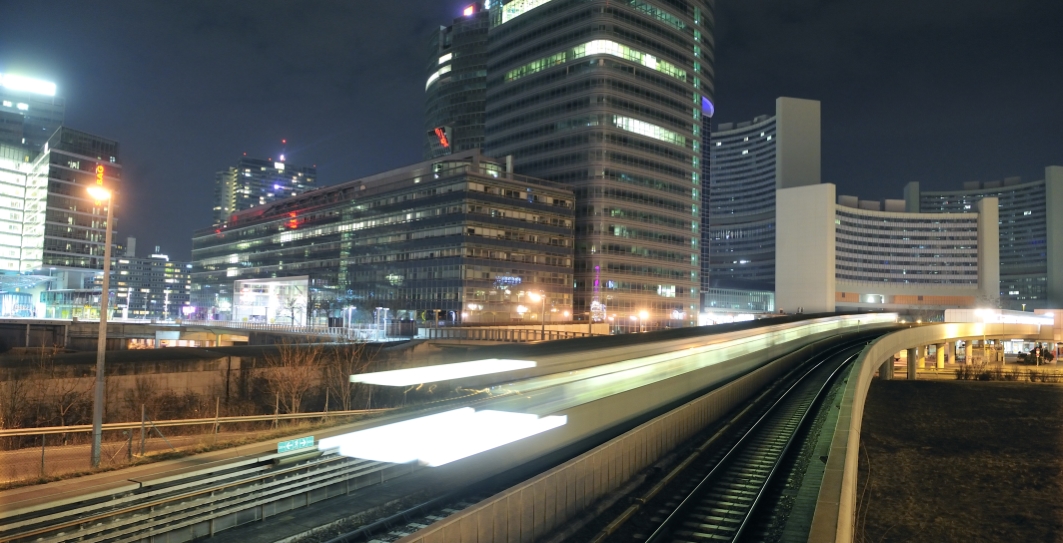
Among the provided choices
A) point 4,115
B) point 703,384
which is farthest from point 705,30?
point 4,115

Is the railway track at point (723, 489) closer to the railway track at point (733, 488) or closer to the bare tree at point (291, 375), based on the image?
the railway track at point (733, 488)

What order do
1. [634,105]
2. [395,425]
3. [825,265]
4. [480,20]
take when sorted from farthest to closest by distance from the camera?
[825,265]
[480,20]
[634,105]
[395,425]

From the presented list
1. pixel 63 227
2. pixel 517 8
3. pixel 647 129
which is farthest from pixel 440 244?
pixel 63 227

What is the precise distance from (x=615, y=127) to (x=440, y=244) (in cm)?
3860

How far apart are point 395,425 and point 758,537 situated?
8.10 m

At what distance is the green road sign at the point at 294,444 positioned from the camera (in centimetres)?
1308

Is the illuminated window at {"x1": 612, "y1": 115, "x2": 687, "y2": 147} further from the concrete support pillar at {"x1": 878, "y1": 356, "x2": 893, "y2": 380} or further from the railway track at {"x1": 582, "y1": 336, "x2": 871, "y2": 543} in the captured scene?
the railway track at {"x1": 582, "y1": 336, "x2": 871, "y2": 543}

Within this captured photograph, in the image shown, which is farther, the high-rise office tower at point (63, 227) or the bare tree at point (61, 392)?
the high-rise office tower at point (63, 227)

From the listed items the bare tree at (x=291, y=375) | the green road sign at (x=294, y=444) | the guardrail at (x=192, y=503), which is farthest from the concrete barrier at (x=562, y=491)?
the bare tree at (x=291, y=375)

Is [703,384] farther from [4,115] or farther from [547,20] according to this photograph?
[4,115]

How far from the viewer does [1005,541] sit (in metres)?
18.8

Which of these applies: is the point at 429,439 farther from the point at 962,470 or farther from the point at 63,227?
the point at 63,227

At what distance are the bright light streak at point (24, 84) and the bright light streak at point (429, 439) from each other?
234 m

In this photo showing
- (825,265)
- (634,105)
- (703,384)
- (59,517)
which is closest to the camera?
(59,517)
